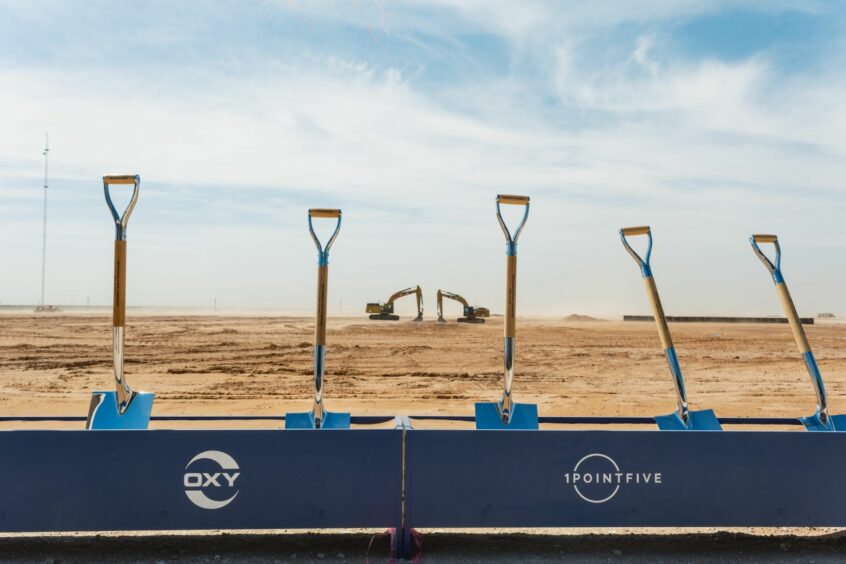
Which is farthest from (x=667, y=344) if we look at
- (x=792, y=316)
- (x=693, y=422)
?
(x=792, y=316)

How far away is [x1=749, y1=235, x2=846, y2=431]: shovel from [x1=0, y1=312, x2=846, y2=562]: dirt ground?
864mm

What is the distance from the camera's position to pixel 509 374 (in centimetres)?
541

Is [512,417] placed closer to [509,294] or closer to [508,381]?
[508,381]

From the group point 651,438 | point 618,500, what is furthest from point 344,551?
point 651,438

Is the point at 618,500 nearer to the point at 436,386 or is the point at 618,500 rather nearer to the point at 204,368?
the point at 436,386

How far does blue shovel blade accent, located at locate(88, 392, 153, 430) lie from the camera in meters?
5.25

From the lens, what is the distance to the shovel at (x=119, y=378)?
16.9 feet

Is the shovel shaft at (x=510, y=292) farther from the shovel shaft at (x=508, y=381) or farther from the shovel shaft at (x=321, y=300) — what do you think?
the shovel shaft at (x=321, y=300)

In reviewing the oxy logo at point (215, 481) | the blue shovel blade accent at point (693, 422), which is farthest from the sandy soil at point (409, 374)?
the oxy logo at point (215, 481)

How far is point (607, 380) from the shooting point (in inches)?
599

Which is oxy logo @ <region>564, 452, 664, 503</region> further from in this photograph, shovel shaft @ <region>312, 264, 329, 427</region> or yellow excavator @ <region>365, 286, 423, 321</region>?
yellow excavator @ <region>365, 286, 423, 321</region>

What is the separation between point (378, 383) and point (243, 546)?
381 inches

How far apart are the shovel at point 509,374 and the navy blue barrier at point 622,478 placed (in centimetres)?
84

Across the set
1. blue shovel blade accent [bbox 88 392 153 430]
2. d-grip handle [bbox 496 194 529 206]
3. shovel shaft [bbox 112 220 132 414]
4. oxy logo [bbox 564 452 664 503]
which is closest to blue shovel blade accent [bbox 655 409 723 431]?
oxy logo [bbox 564 452 664 503]
